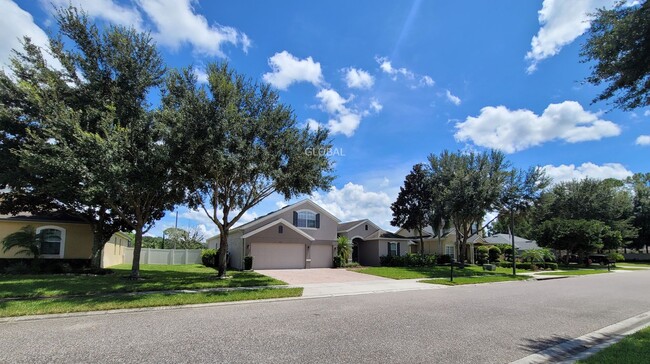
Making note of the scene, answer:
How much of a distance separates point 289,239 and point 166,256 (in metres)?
14.4

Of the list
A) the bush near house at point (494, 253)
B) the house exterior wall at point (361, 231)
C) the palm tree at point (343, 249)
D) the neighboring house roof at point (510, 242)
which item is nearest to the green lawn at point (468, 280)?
the palm tree at point (343, 249)

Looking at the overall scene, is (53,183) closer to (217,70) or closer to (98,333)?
(217,70)

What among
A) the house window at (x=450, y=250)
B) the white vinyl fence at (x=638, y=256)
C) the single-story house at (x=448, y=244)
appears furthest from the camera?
the white vinyl fence at (x=638, y=256)

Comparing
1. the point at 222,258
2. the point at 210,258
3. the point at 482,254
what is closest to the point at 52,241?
the point at 222,258

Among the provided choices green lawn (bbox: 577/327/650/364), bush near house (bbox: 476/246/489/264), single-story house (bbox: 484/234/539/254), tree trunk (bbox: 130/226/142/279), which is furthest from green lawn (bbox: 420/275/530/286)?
single-story house (bbox: 484/234/539/254)

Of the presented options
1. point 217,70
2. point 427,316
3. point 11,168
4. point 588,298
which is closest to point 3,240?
point 11,168

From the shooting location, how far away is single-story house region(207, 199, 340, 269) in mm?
26750

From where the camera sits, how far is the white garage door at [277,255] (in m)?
26.8

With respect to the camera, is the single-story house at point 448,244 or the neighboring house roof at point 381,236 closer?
the neighboring house roof at point 381,236

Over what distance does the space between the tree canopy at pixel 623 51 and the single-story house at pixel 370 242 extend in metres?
26.1

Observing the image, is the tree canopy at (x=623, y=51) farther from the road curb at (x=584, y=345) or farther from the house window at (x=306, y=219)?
the house window at (x=306, y=219)

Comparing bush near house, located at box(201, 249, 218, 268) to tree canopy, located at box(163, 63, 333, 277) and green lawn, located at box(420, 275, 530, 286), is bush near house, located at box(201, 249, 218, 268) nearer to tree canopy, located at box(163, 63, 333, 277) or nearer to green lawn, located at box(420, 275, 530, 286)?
tree canopy, located at box(163, 63, 333, 277)

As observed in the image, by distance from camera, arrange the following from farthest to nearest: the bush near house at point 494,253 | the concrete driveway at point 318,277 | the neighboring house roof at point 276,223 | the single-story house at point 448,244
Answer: the bush near house at point 494,253
the single-story house at point 448,244
the neighboring house roof at point 276,223
the concrete driveway at point 318,277

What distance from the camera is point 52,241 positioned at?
20.6 metres
